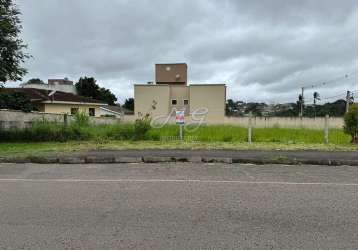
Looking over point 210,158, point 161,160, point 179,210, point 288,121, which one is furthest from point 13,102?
point 288,121

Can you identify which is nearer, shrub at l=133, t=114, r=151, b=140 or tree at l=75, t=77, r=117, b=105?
shrub at l=133, t=114, r=151, b=140

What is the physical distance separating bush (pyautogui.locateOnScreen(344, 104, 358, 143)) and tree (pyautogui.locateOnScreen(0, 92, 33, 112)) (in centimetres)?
1834

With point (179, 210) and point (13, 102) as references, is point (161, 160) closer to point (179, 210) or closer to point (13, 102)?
point (179, 210)

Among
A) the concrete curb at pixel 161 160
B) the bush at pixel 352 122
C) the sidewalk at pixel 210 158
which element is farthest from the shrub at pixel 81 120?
the bush at pixel 352 122

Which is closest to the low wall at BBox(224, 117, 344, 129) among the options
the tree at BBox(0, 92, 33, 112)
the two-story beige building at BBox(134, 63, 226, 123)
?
the two-story beige building at BBox(134, 63, 226, 123)

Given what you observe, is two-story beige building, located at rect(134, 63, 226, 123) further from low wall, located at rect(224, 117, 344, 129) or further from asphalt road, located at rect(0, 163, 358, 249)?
asphalt road, located at rect(0, 163, 358, 249)

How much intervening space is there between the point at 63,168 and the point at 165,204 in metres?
5.56

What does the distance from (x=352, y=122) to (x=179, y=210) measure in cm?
1316

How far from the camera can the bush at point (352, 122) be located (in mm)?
16172

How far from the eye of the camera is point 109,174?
9.59m

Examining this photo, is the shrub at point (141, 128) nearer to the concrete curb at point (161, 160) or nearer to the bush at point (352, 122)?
the concrete curb at point (161, 160)

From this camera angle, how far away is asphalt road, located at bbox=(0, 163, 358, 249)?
458 cm

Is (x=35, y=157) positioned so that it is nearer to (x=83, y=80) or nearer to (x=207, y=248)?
(x=207, y=248)

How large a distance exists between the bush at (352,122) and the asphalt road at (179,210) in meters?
7.19
